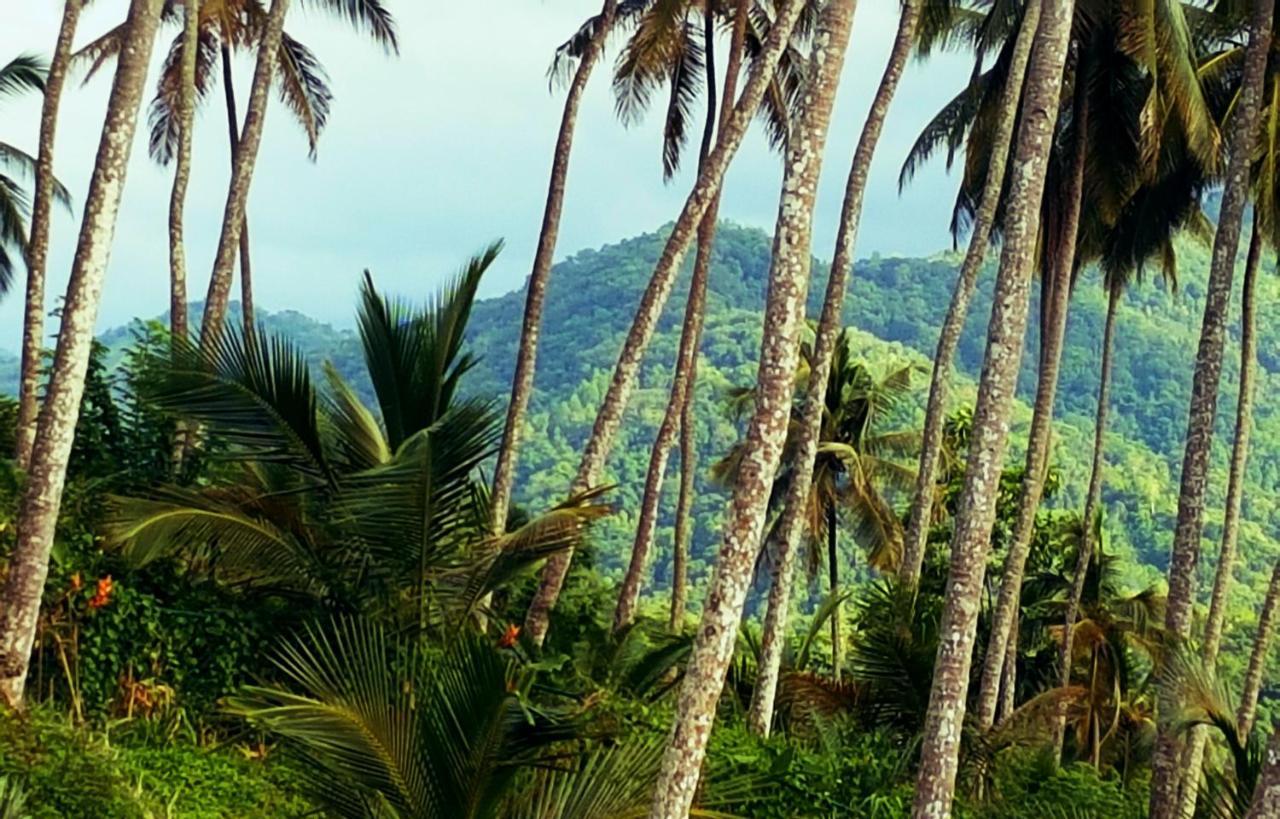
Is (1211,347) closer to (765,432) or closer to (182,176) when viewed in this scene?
(765,432)

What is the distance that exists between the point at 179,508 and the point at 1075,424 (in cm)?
9933

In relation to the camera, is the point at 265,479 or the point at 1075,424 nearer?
the point at 265,479

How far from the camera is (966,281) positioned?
1758cm

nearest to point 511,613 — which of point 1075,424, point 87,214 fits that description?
point 87,214

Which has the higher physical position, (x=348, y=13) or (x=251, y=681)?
(x=348, y=13)

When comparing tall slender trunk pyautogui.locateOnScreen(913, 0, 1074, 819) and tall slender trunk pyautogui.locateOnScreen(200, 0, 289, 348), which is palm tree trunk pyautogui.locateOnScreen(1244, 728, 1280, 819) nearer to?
tall slender trunk pyautogui.locateOnScreen(913, 0, 1074, 819)

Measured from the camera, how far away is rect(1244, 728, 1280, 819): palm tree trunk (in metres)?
6.86

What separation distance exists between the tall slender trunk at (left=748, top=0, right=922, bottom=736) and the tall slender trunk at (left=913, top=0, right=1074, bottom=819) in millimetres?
3781

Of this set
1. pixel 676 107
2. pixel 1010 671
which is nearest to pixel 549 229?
pixel 676 107

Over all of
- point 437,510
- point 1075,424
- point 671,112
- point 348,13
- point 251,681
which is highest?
point 348,13

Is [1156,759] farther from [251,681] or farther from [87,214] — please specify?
[87,214]

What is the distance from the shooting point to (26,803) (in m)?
9.09

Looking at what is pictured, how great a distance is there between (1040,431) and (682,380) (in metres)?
4.19

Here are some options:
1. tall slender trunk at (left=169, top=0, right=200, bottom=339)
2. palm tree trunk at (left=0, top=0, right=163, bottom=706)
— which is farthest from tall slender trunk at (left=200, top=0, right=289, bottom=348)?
palm tree trunk at (left=0, top=0, right=163, bottom=706)
